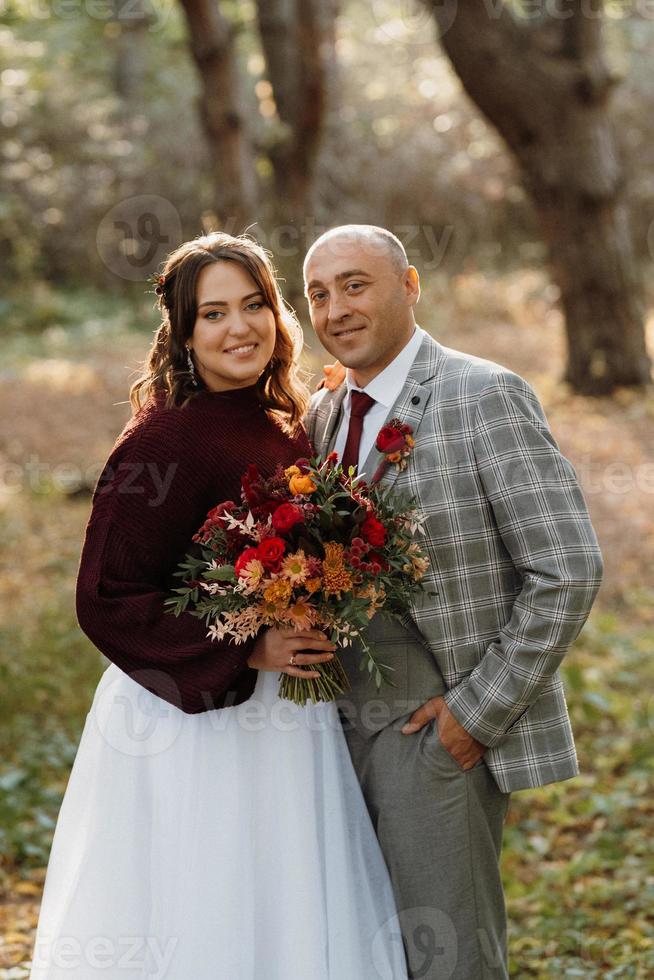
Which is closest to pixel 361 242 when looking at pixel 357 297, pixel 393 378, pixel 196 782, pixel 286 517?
pixel 357 297

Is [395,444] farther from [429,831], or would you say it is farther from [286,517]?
[429,831]

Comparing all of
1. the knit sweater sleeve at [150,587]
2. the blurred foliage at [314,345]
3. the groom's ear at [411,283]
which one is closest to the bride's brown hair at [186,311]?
the knit sweater sleeve at [150,587]

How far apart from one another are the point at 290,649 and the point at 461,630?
0.48 meters

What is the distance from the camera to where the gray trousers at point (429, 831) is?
2.81 metres

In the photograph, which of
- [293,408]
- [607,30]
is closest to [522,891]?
[293,408]

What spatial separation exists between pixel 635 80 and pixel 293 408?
18.1 metres

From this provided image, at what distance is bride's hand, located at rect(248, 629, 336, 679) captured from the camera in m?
2.66

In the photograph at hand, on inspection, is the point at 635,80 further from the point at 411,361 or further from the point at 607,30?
the point at 411,361

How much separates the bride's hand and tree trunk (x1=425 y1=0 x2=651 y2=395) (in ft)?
24.6

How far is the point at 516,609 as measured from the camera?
2766mm

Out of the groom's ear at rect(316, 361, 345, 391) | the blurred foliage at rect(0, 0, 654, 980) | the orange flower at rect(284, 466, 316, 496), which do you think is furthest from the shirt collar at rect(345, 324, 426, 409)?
the blurred foliage at rect(0, 0, 654, 980)

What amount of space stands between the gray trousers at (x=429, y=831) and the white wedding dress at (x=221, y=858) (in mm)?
74

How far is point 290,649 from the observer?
2.68 m

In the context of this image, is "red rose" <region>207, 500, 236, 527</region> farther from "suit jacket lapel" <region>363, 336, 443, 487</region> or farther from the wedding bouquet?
"suit jacket lapel" <region>363, 336, 443, 487</region>
